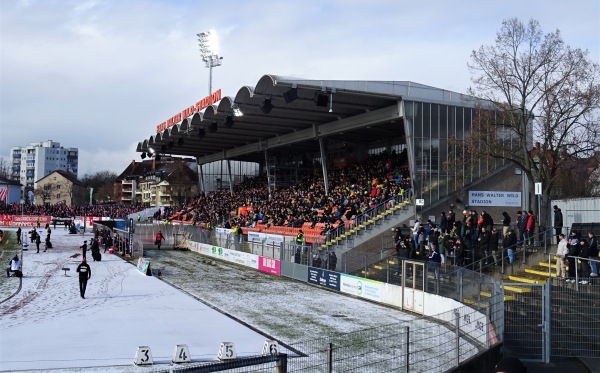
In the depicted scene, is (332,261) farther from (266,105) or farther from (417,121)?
(266,105)

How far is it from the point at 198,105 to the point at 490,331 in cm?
3633

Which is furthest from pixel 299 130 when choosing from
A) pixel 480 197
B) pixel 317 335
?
pixel 317 335

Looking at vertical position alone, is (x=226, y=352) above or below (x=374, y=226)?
below

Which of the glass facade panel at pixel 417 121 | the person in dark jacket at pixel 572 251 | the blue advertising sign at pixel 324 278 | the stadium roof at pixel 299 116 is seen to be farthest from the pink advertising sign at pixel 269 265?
the person in dark jacket at pixel 572 251

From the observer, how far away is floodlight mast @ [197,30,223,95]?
62.7 m

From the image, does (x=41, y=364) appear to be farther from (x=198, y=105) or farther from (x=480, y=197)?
(x=198, y=105)

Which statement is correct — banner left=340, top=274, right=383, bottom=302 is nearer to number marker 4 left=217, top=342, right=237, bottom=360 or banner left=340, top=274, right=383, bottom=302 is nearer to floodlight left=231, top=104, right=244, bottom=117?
number marker 4 left=217, top=342, right=237, bottom=360

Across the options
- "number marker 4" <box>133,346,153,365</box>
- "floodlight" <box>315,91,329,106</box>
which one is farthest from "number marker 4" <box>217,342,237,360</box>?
"floodlight" <box>315,91,329,106</box>

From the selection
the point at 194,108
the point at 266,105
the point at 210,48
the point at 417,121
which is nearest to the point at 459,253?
the point at 417,121

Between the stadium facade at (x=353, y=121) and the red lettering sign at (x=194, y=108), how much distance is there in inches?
3.1

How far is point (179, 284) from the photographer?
2553 cm

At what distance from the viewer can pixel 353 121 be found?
123 ft

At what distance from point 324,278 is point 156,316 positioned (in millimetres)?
9464

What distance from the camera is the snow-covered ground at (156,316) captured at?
1270cm
